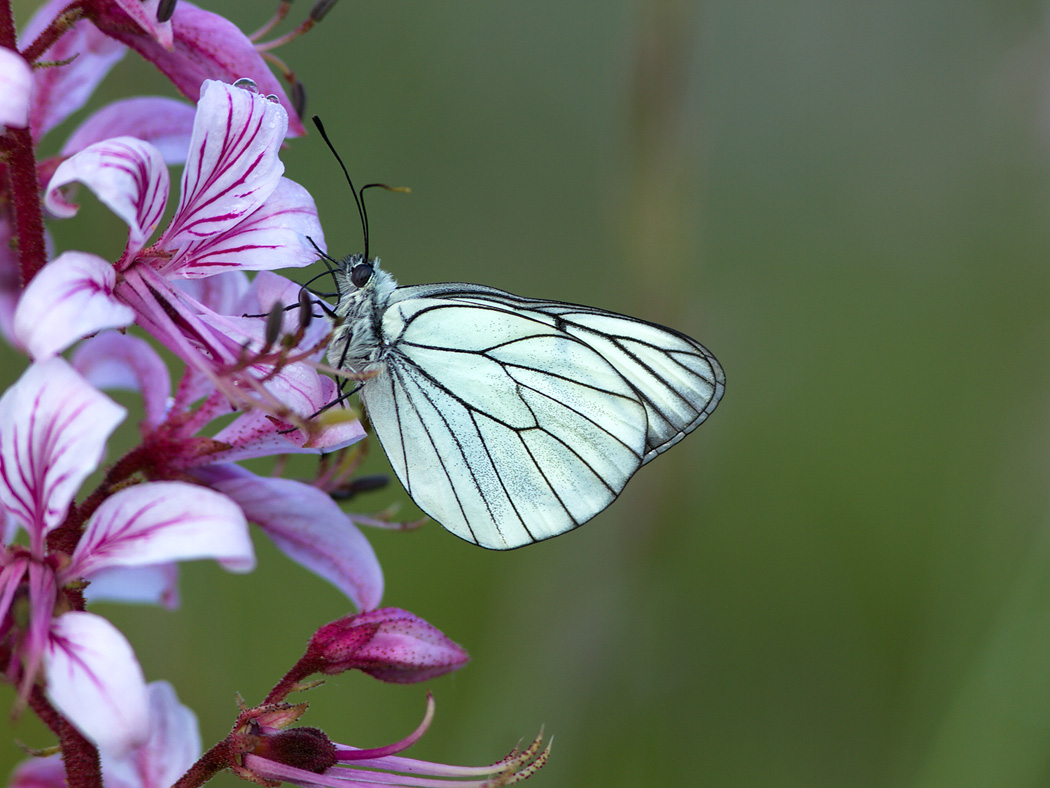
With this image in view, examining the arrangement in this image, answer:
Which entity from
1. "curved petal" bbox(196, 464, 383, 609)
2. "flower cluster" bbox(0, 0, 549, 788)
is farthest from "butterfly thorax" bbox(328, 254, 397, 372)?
"curved petal" bbox(196, 464, 383, 609)

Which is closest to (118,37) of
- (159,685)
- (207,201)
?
(207,201)

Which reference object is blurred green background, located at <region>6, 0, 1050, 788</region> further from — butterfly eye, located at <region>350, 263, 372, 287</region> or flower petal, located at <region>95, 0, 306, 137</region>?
flower petal, located at <region>95, 0, 306, 137</region>

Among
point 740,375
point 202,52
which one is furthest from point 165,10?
point 740,375

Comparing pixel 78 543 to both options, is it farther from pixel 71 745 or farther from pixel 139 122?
pixel 139 122

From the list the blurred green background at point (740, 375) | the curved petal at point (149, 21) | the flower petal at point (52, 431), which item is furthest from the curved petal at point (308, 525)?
the blurred green background at point (740, 375)

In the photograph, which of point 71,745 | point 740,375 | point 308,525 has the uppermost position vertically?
point 740,375

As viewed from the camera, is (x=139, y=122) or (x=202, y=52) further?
(x=139, y=122)

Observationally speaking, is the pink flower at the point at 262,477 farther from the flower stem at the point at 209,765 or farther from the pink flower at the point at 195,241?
the flower stem at the point at 209,765

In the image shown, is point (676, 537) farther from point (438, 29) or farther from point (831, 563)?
point (438, 29)
